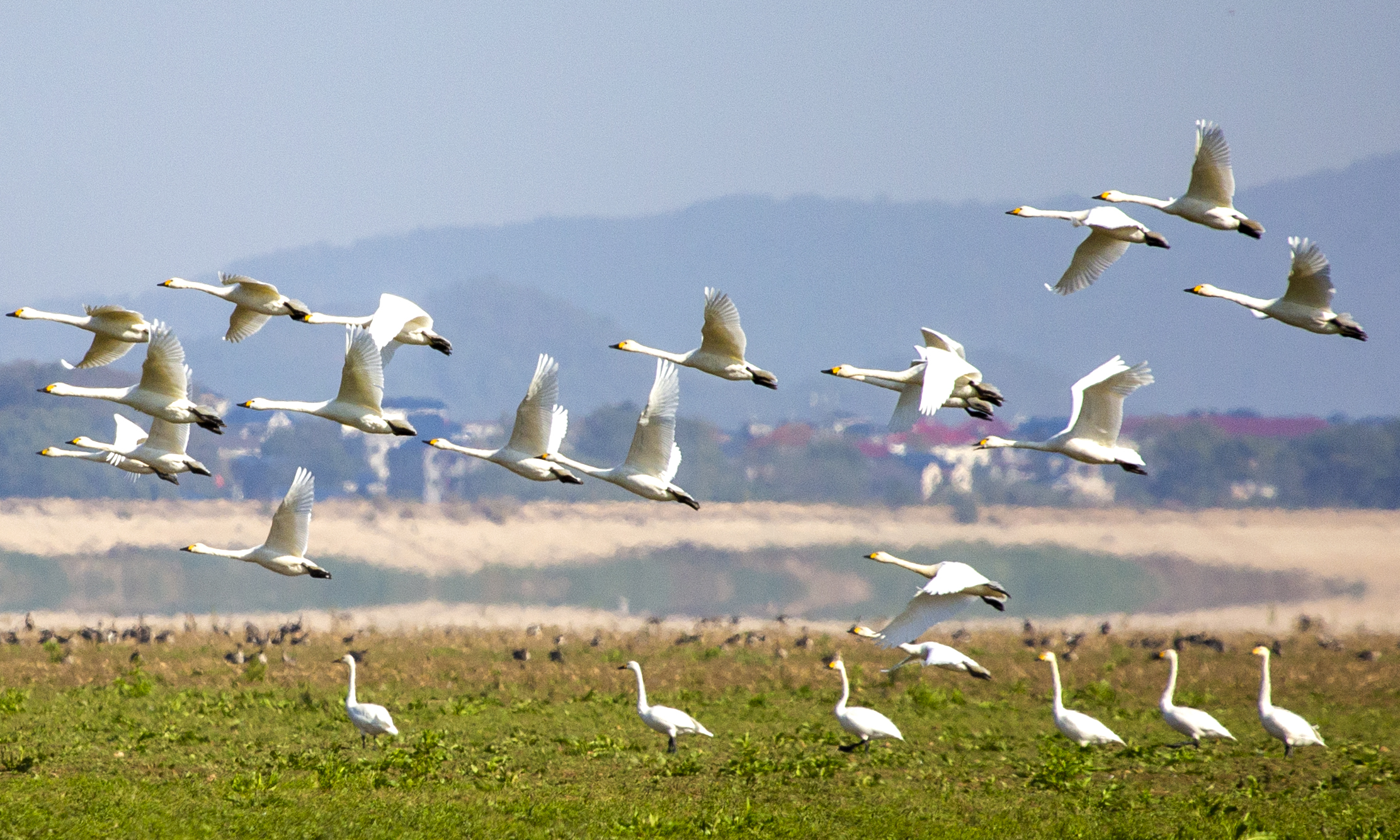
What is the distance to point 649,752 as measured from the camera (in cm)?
1955

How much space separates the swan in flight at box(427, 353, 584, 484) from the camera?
15.0 metres

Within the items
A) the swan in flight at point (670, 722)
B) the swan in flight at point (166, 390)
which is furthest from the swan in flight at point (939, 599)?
the swan in flight at point (166, 390)

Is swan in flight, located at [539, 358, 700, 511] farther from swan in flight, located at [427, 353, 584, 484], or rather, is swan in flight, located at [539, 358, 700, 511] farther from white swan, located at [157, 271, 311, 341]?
white swan, located at [157, 271, 311, 341]

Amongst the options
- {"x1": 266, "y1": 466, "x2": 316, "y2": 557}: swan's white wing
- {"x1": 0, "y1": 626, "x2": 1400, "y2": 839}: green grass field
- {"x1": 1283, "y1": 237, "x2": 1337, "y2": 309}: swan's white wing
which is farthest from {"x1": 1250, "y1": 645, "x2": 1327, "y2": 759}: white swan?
{"x1": 266, "y1": 466, "x2": 316, "y2": 557}: swan's white wing

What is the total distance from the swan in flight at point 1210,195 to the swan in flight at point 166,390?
27.2ft

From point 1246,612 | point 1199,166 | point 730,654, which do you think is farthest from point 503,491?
point 1199,166

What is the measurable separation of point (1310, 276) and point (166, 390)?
9.66 meters

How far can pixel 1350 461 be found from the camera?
271ft

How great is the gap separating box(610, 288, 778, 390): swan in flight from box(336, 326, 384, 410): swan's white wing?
2076mm

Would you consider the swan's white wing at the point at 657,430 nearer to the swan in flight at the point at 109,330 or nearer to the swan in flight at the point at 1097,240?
the swan in flight at the point at 1097,240

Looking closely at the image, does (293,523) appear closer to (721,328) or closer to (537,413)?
(537,413)

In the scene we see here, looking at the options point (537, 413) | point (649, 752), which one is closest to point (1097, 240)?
point (537, 413)

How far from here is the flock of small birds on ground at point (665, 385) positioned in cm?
→ 1322

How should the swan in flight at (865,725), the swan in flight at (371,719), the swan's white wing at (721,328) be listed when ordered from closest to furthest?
the swan's white wing at (721,328) < the swan in flight at (371,719) < the swan in flight at (865,725)
